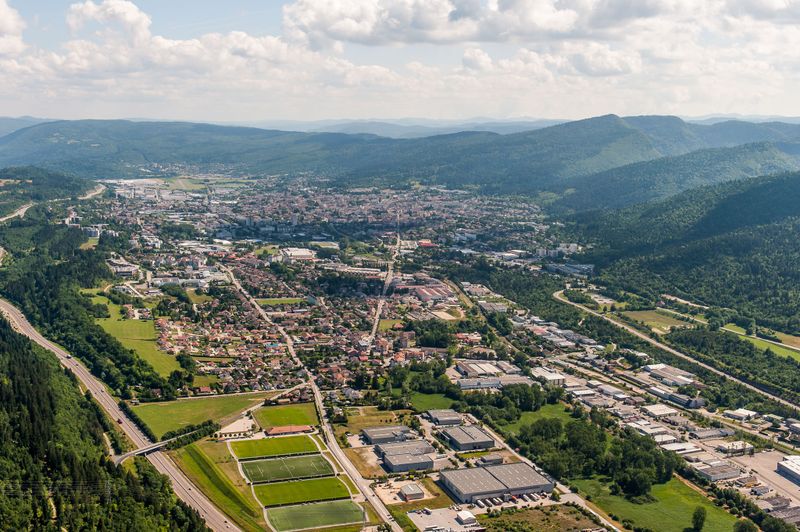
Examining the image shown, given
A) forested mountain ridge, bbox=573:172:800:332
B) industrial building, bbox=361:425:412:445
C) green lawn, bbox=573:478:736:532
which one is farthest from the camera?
forested mountain ridge, bbox=573:172:800:332

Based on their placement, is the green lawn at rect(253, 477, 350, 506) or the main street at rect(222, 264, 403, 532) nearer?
the main street at rect(222, 264, 403, 532)

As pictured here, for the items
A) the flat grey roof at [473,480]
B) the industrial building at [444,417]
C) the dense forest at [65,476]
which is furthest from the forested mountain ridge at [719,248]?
the dense forest at [65,476]

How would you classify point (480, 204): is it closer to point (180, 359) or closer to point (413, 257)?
point (413, 257)

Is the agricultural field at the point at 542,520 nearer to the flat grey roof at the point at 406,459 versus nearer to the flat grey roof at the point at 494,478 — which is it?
the flat grey roof at the point at 494,478

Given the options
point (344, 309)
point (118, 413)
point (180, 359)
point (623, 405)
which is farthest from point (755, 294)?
point (118, 413)

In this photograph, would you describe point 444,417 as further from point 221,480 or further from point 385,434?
point 221,480

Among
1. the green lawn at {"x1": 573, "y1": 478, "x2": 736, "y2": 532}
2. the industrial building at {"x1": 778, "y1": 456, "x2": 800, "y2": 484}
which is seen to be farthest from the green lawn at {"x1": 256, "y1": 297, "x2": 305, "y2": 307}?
the industrial building at {"x1": 778, "y1": 456, "x2": 800, "y2": 484}

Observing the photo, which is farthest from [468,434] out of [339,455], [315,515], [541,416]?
[315,515]

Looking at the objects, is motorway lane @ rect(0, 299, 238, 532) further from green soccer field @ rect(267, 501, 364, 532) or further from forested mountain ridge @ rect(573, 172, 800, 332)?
forested mountain ridge @ rect(573, 172, 800, 332)
